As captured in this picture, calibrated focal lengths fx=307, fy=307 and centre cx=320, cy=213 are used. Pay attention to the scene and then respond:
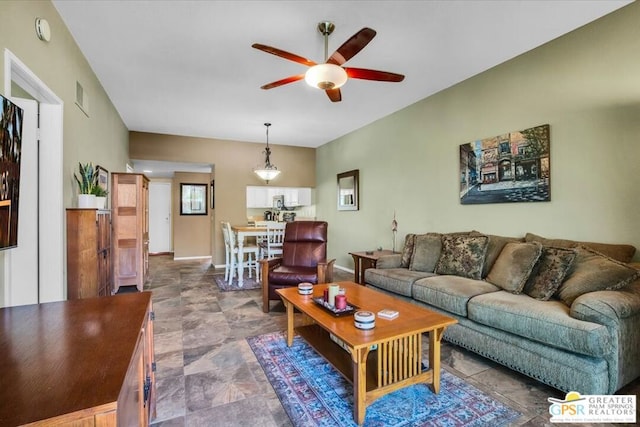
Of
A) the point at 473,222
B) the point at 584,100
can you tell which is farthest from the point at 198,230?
the point at 584,100

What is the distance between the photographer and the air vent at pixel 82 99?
108 inches

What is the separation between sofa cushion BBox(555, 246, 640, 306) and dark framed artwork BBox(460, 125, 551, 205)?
2.53ft

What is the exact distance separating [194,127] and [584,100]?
5306 mm

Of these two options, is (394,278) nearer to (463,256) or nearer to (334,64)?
(463,256)

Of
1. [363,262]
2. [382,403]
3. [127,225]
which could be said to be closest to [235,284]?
[127,225]

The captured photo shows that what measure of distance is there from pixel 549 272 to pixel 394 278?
1.33 m

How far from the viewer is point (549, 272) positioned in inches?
89.9

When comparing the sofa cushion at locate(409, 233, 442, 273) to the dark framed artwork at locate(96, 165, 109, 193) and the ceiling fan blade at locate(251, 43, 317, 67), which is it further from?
the dark framed artwork at locate(96, 165, 109, 193)

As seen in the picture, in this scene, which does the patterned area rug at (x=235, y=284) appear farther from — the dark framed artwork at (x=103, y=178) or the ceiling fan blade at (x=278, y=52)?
the ceiling fan blade at (x=278, y=52)

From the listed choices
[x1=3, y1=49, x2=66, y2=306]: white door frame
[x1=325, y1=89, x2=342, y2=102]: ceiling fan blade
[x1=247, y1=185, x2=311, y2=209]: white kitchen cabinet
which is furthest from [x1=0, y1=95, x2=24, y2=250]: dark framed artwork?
[x1=247, y1=185, x2=311, y2=209]: white kitchen cabinet

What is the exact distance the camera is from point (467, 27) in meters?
2.54

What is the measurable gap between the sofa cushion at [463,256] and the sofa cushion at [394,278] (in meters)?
0.21

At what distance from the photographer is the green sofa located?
177 cm

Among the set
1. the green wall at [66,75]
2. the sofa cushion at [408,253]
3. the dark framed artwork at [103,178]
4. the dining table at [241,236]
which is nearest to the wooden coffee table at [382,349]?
the sofa cushion at [408,253]
